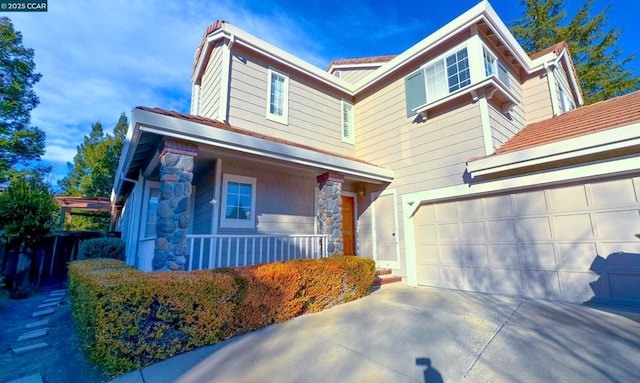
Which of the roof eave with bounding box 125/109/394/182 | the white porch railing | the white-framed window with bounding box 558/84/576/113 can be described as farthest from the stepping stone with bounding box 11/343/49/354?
the white-framed window with bounding box 558/84/576/113

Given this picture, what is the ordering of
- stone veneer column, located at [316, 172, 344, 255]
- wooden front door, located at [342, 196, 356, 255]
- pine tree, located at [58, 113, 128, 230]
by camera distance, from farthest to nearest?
pine tree, located at [58, 113, 128, 230] → wooden front door, located at [342, 196, 356, 255] → stone veneer column, located at [316, 172, 344, 255]

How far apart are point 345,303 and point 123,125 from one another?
22388 millimetres

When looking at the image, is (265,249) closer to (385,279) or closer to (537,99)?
(385,279)

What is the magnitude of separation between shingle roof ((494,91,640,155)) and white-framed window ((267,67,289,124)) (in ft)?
16.4

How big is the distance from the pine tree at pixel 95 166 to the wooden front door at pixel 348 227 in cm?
1830

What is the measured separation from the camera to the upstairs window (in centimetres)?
622

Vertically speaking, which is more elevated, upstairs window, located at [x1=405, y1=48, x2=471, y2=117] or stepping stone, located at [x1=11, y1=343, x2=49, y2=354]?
upstairs window, located at [x1=405, y1=48, x2=471, y2=117]

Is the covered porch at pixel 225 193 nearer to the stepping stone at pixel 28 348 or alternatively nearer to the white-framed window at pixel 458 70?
the stepping stone at pixel 28 348

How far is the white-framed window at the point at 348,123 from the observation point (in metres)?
8.59

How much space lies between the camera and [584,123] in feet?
16.4

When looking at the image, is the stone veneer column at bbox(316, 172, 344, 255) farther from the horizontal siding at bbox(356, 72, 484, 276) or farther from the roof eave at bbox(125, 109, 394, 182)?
the horizontal siding at bbox(356, 72, 484, 276)

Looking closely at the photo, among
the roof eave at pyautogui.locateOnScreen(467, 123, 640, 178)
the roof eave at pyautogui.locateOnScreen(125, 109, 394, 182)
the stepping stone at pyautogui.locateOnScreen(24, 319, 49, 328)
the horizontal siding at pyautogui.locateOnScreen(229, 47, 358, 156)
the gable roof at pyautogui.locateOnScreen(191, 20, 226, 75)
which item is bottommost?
the stepping stone at pyautogui.locateOnScreen(24, 319, 49, 328)

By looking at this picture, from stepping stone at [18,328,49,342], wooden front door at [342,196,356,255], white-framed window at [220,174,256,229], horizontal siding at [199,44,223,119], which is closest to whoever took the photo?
stepping stone at [18,328,49,342]

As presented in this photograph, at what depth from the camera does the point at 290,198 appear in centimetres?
685
